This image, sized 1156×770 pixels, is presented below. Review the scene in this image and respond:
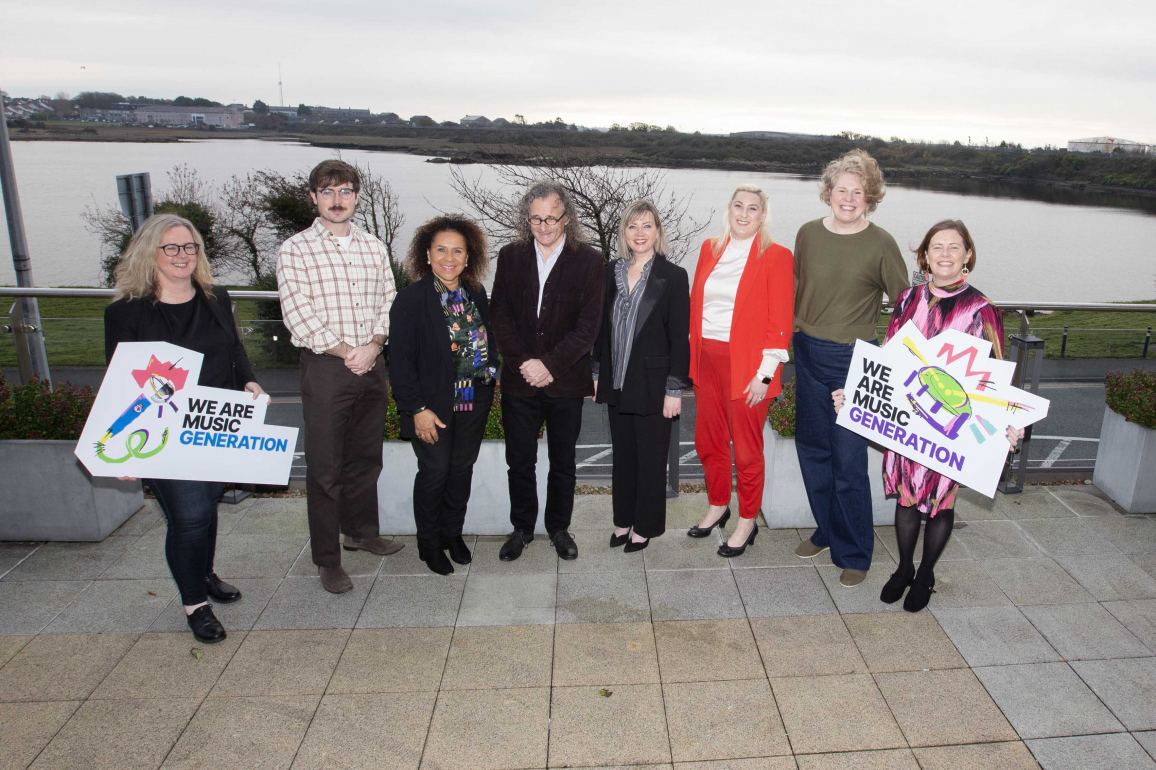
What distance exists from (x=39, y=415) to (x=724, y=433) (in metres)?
3.66

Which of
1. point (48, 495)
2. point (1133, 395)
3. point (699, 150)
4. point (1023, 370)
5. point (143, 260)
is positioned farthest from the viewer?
point (699, 150)

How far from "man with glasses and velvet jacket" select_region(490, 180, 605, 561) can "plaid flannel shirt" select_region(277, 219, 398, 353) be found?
0.59 m

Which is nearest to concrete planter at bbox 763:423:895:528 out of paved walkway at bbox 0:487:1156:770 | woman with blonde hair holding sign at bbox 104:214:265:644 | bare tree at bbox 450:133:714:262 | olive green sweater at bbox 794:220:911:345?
paved walkway at bbox 0:487:1156:770

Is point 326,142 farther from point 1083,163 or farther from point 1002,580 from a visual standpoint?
point 1002,580

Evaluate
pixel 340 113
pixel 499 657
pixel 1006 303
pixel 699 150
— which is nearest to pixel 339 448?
pixel 499 657

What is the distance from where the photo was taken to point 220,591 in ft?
11.4

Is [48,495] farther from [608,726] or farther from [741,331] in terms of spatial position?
[741,331]

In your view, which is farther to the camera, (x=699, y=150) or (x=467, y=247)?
(x=699, y=150)

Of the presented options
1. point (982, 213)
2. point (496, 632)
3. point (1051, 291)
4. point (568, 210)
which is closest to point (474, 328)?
point (568, 210)

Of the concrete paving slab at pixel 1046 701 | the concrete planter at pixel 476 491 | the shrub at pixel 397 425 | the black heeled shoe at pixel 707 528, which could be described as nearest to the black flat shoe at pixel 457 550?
the concrete planter at pixel 476 491

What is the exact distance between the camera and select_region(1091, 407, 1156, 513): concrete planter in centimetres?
428

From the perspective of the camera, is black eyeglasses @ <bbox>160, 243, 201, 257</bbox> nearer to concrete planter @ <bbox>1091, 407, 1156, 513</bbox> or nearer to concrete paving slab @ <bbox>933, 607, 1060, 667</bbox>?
concrete paving slab @ <bbox>933, 607, 1060, 667</bbox>

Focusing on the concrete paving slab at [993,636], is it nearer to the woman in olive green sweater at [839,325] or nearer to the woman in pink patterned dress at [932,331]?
the woman in pink patterned dress at [932,331]

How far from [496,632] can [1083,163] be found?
70.9 feet
